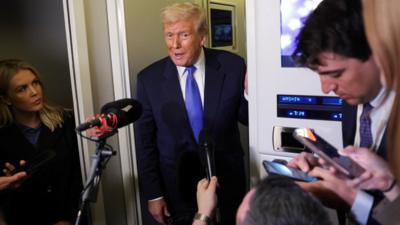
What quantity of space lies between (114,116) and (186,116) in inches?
18.8

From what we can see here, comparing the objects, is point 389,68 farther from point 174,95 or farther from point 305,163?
point 174,95

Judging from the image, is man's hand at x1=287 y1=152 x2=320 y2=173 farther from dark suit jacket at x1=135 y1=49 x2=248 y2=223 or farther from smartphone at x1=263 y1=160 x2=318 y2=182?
dark suit jacket at x1=135 y1=49 x2=248 y2=223

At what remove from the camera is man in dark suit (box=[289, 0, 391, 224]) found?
0.86 m

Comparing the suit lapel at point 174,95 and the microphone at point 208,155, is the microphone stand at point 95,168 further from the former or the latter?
the suit lapel at point 174,95

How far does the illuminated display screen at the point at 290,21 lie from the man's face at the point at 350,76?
1.34 ft

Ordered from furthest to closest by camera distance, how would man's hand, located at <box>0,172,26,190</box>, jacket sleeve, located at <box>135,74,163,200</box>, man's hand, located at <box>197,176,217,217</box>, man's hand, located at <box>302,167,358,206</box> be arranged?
1. jacket sleeve, located at <box>135,74,163,200</box>
2. man's hand, located at <box>0,172,26,190</box>
3. man's hand, located at <box>197,176,217,217</box>
4. man's hand, located at <box>302,167,358,206</box>

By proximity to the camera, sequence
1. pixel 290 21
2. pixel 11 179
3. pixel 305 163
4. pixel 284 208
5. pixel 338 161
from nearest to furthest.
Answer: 1. pixel 284 208
2. pixel 338 161
3. pixel 305 163
4. pixel 290 21
5. pixel 11 179

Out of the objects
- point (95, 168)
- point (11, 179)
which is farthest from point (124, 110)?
point (11, 179)

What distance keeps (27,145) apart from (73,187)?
0.32m

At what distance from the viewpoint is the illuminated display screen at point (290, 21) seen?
4.22 feet

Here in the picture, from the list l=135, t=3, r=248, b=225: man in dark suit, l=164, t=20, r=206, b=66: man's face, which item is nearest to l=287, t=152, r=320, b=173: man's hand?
l=135, t=3, r=248, b=225: man in dark suit

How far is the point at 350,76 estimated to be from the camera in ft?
2.94

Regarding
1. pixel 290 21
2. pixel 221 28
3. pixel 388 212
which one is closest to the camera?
pixel 388 212

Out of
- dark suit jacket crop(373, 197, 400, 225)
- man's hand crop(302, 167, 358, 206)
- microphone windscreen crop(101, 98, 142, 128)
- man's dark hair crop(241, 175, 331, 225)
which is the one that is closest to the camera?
man's dark hair crop(241, 175, 331, 225)
